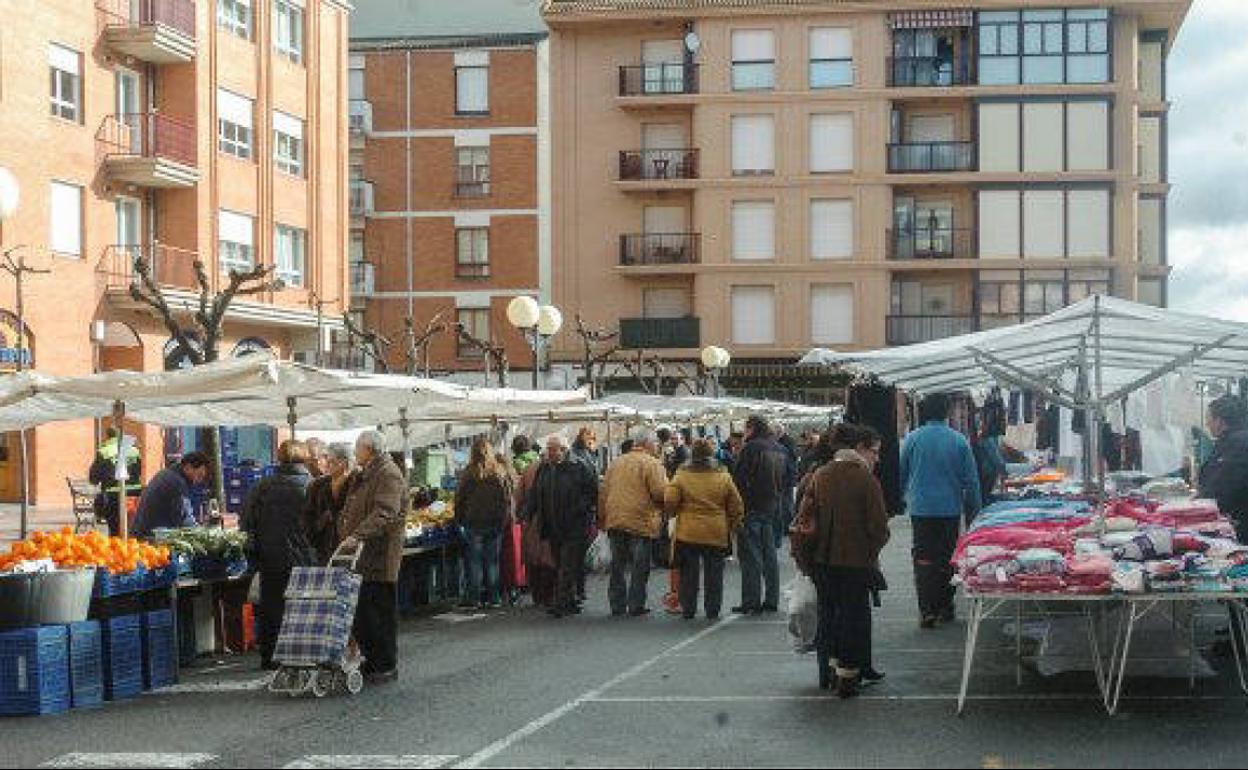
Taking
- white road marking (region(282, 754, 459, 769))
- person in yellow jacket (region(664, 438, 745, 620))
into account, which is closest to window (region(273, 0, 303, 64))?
person in yellow jacket (region(664, 438, 745, 620))

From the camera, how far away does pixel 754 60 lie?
63.2 meters

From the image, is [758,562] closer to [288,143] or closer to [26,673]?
[26,673]

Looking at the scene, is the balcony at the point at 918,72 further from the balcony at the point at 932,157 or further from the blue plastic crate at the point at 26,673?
the blue plastic crate at the point at 26,673

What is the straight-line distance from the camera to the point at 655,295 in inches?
2539

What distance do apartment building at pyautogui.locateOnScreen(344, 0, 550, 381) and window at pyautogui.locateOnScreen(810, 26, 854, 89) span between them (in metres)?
9.61

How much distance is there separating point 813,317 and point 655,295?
18.8ft

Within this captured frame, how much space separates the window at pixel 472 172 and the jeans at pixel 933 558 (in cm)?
4975

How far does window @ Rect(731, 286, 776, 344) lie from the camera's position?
6288 centimetres

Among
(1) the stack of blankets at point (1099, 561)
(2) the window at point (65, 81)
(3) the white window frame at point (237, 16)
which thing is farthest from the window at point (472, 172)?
(1) the stack of blankets at point (1099, 561)

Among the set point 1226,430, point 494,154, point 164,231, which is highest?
point 494,154

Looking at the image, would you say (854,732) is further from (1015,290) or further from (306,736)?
(1015,290)

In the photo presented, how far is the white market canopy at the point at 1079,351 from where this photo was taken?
1366 cm

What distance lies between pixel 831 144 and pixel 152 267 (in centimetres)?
2845

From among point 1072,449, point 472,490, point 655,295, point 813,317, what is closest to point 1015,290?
point 813,317
